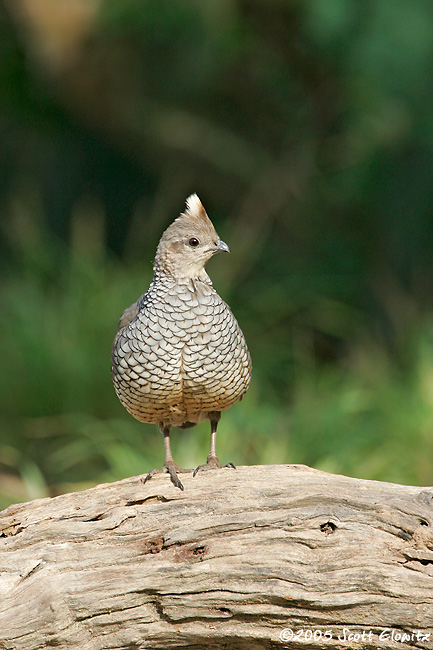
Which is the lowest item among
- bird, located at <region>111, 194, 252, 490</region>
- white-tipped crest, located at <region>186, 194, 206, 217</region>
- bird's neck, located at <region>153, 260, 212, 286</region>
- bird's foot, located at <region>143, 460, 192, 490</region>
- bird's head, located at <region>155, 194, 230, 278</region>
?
bird's foot, located at <region>143, 460, 192, 490</region>

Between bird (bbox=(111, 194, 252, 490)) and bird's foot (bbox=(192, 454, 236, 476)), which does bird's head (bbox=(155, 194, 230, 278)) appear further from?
bird's foot (bbox=(192, 454, 236, 476))

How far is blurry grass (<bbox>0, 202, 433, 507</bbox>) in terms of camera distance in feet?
19.7

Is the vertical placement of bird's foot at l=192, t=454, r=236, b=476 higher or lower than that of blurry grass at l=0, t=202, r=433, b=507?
lower

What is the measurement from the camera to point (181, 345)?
370 cm

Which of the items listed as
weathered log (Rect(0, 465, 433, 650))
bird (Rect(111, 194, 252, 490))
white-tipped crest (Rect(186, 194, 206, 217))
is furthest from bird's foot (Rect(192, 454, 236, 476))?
white-tipped crest (Rect(186, 194, 206, 217))

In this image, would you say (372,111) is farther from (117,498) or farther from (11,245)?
(117,498)

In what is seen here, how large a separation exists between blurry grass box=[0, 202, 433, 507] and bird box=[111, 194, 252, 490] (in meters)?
1.79

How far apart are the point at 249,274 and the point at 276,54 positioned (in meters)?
2.61

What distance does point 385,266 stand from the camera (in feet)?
30.6

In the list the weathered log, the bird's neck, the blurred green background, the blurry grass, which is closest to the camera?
the weathered log

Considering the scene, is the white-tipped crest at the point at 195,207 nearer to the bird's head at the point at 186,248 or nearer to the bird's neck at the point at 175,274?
the bird's head at the point at 186,248

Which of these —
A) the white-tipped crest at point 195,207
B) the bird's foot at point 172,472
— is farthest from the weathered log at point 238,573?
the white-tipped crest at point 195,207

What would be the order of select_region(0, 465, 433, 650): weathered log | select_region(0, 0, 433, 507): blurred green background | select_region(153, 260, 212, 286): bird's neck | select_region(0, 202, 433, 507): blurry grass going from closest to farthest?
1. select_region(0, 465, 433, 650): weathered log
2. select_region(153, 260, 212, 286): bird's neck
3. select_region(0, 202, 433, 507): blurry grass
4. select_region(0, 0, 433, 507): blurred green background

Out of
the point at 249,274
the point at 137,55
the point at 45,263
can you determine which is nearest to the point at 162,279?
the point at 45,263
